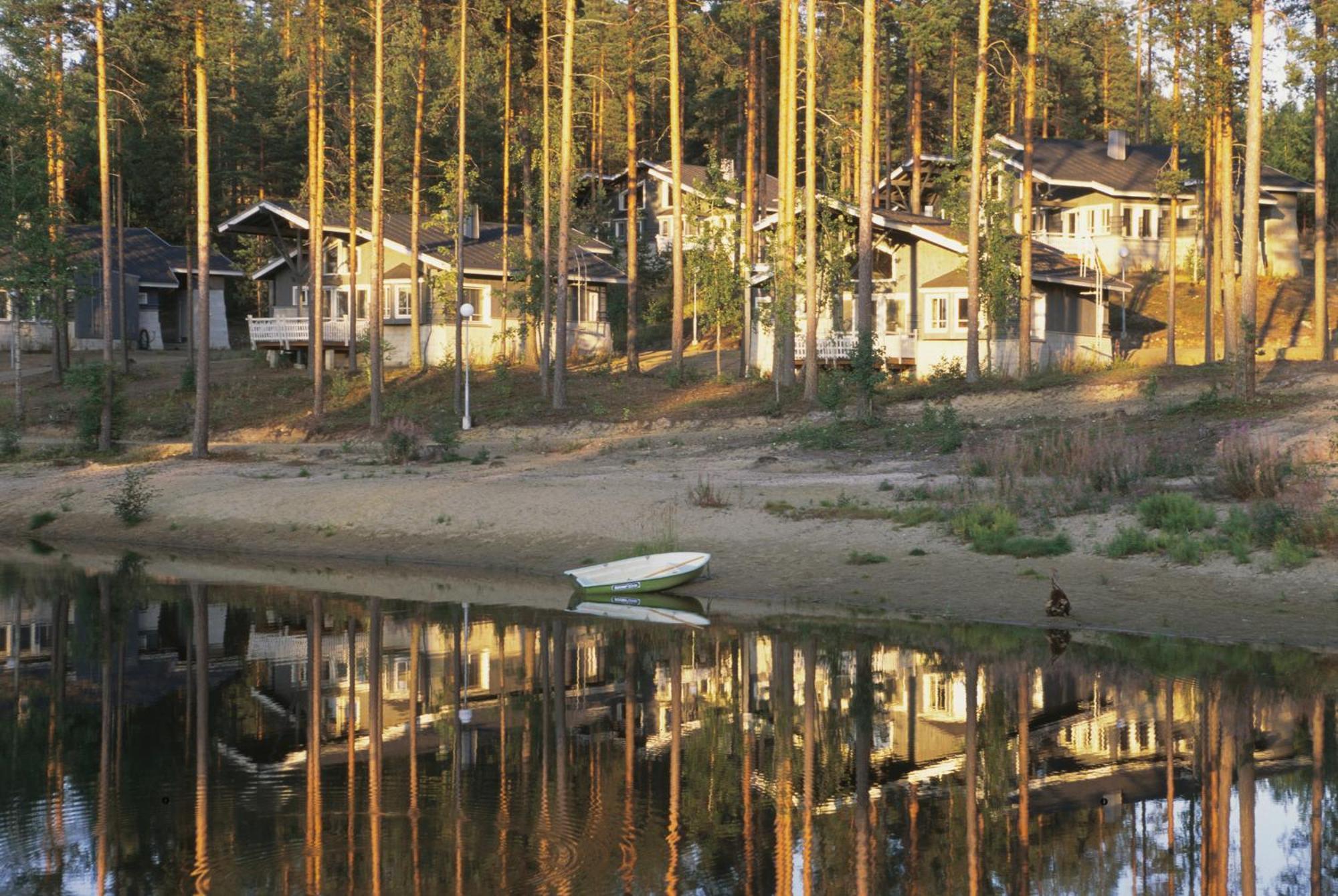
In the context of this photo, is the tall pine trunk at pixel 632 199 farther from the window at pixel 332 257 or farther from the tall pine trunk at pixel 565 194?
the window at pixel 332 257

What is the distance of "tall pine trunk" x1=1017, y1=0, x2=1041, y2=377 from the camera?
40.4 metres

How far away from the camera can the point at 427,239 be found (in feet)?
184

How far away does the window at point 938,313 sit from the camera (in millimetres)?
47500

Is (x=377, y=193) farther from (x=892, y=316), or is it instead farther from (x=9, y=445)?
(x=892, y=316)

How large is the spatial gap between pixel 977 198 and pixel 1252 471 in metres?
17.1

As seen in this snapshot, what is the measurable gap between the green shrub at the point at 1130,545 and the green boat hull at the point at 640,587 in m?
6.09

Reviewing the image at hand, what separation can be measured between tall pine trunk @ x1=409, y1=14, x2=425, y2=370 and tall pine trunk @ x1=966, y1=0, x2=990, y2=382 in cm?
1573

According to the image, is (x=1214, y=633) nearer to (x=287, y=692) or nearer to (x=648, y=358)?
(x=287, y=692)

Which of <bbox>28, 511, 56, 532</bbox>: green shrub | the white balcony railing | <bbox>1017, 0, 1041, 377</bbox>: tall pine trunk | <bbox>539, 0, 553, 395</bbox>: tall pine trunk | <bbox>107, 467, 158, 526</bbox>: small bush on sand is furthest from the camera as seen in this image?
the white balcony railing

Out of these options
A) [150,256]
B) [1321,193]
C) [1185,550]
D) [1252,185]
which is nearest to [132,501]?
[1185,550]

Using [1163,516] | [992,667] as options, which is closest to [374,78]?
[1163,516]

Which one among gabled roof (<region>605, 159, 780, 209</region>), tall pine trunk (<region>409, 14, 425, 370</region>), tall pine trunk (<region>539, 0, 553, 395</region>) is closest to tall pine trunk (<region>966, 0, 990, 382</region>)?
tall pine trunk (<region>539, 0, 553, 395</region>)

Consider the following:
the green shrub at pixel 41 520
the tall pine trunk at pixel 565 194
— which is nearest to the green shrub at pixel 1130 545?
the tall pine trunk at pixel 565 194

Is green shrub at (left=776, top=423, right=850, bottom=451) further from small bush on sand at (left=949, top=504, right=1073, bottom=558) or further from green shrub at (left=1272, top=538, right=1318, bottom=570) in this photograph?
green shrub at (left=1272, top=538, right=1318, bottom=570)
